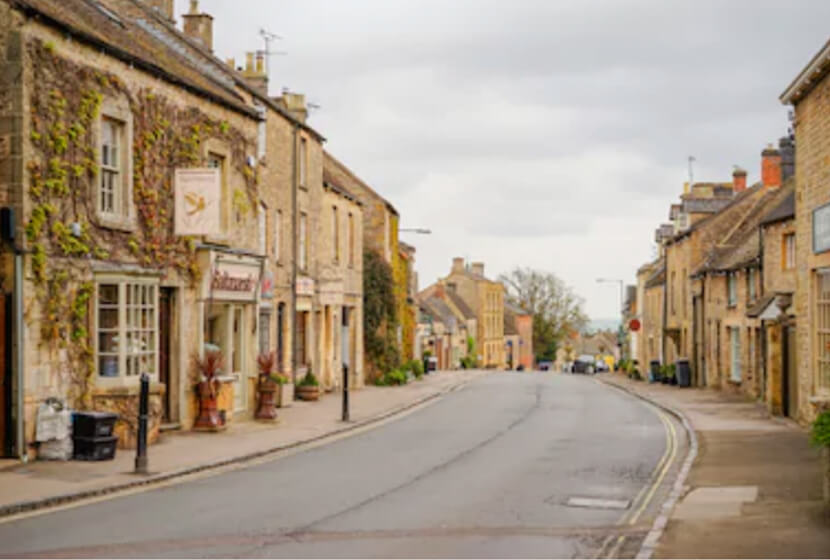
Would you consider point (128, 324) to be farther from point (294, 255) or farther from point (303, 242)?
point (303, 242)

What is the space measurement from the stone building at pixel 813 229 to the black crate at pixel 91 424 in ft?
43.6

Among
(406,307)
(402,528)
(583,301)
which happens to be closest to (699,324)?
(406,307)

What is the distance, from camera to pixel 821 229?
20.8 m

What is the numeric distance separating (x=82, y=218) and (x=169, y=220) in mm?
3175

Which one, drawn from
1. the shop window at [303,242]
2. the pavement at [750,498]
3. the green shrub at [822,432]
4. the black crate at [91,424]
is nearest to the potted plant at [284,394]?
the shop window at [303,242]

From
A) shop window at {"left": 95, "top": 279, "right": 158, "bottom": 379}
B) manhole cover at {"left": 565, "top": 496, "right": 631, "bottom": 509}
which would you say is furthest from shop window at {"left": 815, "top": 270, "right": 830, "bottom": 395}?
shop window at {"left": 95, "top": 279, "right": 158, "bottom": 379}

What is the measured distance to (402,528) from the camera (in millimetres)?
11875

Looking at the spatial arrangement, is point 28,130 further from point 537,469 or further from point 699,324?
point 699,324

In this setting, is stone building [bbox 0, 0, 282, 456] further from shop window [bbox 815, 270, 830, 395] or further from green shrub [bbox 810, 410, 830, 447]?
shop window [bbox 815, 270, 830, 395]

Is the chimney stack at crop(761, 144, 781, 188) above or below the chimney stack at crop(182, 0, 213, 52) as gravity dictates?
below

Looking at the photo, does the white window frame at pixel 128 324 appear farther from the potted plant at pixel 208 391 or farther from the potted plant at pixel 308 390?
the potted plant at pixel 308 390

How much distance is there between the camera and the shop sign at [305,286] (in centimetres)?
3278

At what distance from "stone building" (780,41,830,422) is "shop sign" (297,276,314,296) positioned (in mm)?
15077

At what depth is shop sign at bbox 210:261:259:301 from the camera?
22.8 meters
